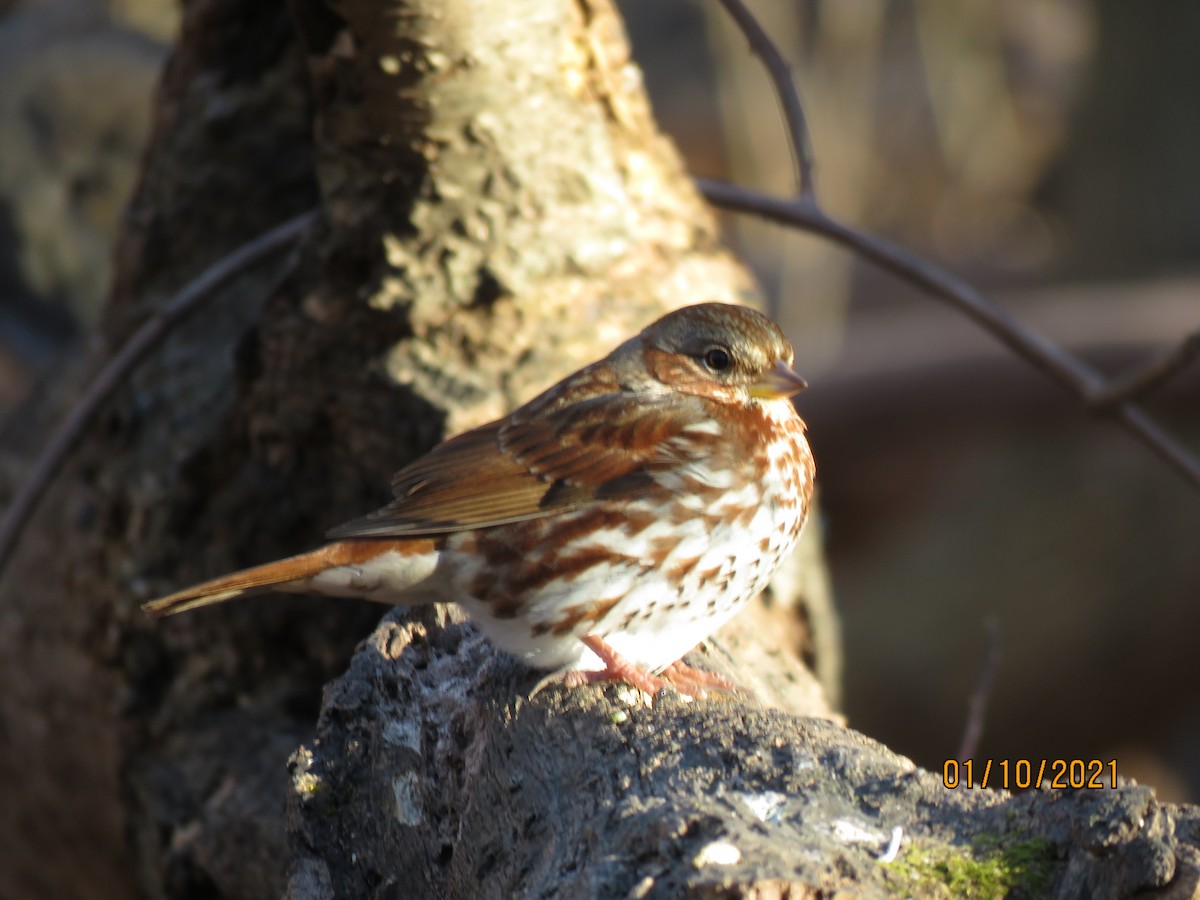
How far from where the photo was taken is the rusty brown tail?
2.54 metres

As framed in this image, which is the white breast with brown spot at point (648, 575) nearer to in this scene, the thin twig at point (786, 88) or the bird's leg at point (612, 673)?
the bird's leg at point (612, 673)

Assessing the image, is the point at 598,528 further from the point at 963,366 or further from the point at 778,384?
the point at 963,366

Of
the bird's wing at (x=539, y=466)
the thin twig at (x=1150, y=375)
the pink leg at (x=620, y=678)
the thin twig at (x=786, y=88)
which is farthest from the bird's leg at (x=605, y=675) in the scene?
the thin twig at (x=786, y=88)

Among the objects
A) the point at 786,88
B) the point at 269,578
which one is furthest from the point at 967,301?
the point at 269,578

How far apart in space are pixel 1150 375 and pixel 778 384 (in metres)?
1.24

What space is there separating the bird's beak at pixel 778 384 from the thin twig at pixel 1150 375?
3.36 feet

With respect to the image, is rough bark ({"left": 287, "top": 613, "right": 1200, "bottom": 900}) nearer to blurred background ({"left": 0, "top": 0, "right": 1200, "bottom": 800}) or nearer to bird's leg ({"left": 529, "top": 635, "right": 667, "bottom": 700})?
bird's leg ({"left": 529, "top": 635, "right": 667, "bottom": 700})

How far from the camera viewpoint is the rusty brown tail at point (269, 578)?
2.54 meters

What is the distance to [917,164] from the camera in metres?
14.6

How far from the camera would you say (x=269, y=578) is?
8.50 feet

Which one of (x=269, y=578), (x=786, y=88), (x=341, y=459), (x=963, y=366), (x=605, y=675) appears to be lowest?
(x=269, y=578)

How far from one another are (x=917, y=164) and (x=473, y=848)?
13166mm

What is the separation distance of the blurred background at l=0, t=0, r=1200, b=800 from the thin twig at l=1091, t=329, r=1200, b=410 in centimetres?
368

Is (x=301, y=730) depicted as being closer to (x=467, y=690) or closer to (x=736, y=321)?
(x=467, y=690)
